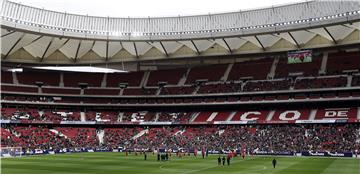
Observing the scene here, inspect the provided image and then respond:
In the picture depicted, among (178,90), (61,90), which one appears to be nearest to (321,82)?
(178,90)

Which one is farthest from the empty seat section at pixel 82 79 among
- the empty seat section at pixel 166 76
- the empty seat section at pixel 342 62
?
the empty seat section at pixel 342 62

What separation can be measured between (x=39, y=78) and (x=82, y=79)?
8.36 metres

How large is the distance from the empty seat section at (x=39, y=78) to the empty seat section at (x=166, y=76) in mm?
18504

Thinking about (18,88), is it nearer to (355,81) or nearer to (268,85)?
(268,85)

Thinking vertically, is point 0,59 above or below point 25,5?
below

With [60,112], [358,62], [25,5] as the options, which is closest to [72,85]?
[60,112]

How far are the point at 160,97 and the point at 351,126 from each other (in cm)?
3406

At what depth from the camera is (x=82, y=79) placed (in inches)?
3369

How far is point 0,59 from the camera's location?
2832 inches

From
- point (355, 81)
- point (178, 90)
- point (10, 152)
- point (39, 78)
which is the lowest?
point (10, 152)

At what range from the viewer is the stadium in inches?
2345

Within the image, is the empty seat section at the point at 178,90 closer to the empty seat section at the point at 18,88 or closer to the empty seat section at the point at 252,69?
the empty seat section at the point at 252,69

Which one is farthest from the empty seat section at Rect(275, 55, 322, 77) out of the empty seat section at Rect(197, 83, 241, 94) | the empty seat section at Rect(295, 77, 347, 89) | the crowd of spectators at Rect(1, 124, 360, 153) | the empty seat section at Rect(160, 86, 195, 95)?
the empty seat section at Rect(160, 86, 195, 95)

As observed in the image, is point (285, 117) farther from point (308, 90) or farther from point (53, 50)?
point (53, 50)
